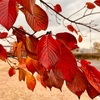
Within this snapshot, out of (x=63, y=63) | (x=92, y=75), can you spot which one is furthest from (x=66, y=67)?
(x=92, y=75)

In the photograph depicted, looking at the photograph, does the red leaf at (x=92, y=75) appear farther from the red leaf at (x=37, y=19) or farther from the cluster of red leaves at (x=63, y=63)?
the red leaf at (x=37, y=19)

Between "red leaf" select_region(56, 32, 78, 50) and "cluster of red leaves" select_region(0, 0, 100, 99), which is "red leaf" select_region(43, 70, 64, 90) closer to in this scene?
"cluster of red leaves" select_region(0, 0, 100, 99)

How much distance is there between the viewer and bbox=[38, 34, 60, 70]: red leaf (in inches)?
19.3

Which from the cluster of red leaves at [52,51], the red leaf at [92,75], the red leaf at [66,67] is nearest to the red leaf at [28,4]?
the cluster of red leaves at [52,51]

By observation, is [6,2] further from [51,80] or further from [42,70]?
[42,70]

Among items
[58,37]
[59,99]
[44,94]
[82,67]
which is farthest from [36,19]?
[44,94]

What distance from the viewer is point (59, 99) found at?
6242mm

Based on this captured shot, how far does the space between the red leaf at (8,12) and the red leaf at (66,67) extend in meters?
0.14

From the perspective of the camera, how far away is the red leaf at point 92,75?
63 centimetres

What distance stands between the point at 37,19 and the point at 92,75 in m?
0.21

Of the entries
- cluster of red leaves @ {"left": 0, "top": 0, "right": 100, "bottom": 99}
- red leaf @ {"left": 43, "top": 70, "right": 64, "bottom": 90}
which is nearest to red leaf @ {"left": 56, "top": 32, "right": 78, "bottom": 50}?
cluster of red leaves @ {"left": 0, "top": 0, "right": 100, "bottom": 99}

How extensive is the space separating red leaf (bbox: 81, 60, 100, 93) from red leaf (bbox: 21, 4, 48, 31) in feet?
0.55

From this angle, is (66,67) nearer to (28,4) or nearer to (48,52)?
(48,52)

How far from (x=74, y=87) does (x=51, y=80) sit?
0.27ft
